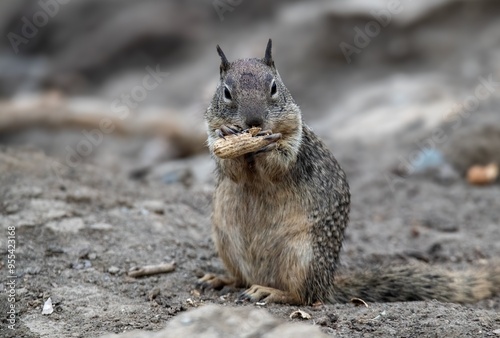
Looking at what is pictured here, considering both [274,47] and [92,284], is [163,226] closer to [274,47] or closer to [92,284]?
[92,284]

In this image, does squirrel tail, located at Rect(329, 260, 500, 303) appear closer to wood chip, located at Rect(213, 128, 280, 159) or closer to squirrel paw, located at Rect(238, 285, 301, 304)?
squirrel paw, located at Rect(238, 285, 301, 304)

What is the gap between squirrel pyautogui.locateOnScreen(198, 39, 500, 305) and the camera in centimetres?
524

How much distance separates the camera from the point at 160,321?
4668mm

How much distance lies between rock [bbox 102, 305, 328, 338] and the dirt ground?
1085 millimetres

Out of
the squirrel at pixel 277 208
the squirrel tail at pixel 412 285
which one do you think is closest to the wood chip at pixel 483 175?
the squirrel tail at pixel 412 285

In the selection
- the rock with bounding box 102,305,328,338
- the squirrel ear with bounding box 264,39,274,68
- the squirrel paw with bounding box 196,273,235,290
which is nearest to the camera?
the rock with bounding box 102,305,328,338

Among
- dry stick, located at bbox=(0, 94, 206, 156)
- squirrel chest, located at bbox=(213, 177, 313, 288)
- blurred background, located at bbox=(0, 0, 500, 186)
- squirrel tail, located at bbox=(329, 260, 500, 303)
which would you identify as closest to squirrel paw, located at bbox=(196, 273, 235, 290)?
squirrel chest, located at bbox=(213, 177, 313, 288)

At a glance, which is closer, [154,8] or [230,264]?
[230,264]

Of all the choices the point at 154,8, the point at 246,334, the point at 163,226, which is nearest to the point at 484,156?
the point at 163,226

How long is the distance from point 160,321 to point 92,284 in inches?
35.0

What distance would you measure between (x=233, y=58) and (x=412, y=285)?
25.3 feet

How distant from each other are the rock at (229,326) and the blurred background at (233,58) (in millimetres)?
4770

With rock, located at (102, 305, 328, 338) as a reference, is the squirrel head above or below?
above

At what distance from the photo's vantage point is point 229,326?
11.1 ft
